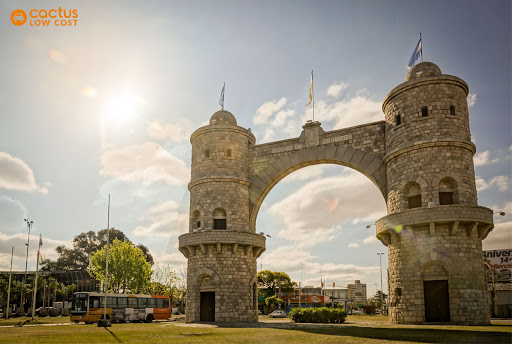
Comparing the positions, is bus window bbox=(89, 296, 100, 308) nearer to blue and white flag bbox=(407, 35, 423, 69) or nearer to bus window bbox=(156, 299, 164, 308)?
bus window bbox=(156, 299, 164, 308)

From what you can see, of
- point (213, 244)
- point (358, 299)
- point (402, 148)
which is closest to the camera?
point (402, 148)

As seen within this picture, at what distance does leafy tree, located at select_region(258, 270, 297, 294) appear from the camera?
257ft

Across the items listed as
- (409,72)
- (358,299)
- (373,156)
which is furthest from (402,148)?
(358,299)

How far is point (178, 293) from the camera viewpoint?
2987 inches

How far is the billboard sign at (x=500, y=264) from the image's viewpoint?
5103cm

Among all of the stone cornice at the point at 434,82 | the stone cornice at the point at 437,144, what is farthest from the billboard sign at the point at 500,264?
the stone cornice at the point at 434,82

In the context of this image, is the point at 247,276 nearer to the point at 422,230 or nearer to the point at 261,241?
the point at 261,241

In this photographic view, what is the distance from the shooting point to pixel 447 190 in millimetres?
25453

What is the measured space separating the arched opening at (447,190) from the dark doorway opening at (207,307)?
1743cm

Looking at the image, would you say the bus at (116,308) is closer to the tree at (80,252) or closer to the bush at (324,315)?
the bush at (324,315)

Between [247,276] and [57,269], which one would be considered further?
[57,269]

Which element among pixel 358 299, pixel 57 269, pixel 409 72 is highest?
pixel 409 72

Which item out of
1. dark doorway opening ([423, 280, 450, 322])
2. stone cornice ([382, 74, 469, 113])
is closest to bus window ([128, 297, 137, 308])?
dark doorway opening ([423, 280, 450, 322])

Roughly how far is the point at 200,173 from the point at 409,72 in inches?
668
